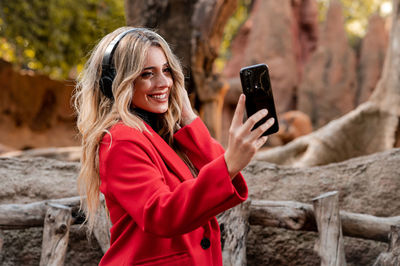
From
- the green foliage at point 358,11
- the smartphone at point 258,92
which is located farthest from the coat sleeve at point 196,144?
the green foliage at point 358,11

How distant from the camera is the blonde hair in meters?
1.48

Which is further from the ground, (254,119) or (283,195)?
(254,119)

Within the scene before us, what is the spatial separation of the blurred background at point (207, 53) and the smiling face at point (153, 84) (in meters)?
0.72

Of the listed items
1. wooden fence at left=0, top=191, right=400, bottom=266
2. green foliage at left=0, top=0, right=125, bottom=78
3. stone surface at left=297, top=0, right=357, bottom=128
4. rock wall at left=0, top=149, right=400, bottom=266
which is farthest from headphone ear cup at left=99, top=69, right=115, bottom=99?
stone surface at left=297, top=0, right=357, bottom=128

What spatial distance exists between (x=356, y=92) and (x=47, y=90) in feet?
27.4

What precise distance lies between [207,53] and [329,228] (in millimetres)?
2834

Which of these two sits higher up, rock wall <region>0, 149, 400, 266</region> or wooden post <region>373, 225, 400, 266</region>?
wooden post <region>373, 225, 400, 266</region>

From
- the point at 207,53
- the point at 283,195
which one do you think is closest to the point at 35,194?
the point at 283,195

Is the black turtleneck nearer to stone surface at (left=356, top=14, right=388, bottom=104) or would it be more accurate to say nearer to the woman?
the woman

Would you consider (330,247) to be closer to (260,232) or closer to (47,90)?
(260,232)

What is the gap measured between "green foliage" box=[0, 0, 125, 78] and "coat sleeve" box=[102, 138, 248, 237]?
A: 690 centimetres

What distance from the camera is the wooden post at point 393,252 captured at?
229 cm

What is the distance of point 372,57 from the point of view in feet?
43.9

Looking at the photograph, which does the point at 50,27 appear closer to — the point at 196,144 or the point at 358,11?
the point at 196,144
